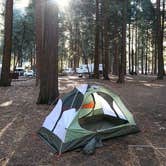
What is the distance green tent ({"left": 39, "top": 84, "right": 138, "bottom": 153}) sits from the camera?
7070 mm

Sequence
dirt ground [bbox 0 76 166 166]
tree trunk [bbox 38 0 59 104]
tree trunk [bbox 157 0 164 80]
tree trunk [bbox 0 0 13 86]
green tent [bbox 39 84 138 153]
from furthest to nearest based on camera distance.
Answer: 1. tree trunk [bbox 157 0 164 80]
2. tree trunk [bbox 0 0 13 86]
3. tree trunk [bbox 38 0 59 104]
4. green tent [bbox 39 84 138 153]
5. dirt ground [bbox 0 76 166 166]

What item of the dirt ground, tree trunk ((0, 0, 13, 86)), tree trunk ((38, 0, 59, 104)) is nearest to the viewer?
the dirt ground

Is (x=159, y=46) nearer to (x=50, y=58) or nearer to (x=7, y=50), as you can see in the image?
(x=7, y=50)

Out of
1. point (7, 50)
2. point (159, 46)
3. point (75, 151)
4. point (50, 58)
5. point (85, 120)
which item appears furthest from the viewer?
point (159, 46)

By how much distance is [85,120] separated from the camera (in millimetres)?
8062

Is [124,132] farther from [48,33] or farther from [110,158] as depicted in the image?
[48,33]

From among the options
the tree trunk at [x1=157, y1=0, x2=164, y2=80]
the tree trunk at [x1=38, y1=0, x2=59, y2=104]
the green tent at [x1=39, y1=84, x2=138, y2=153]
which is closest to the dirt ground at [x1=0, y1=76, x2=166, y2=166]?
the green tent at [x1=39, y1=84, x2=138, y2=153]

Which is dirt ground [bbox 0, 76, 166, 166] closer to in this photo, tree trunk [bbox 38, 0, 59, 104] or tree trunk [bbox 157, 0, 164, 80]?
tree trunk [bbox 38, 0, 59, 104]

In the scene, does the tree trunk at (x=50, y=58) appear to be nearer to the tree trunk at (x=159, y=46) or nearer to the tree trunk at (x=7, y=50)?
the tree trunk at (x=7, y=50)

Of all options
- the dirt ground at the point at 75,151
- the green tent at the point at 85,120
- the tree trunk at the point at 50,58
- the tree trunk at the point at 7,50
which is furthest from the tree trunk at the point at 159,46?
the green tent at the point at 85,120

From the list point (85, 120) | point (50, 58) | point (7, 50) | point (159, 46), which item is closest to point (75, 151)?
point (85, 120)

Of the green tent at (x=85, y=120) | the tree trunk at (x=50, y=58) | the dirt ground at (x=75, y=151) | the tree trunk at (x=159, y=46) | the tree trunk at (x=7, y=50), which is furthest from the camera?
the tree trunk at (x=159, y=46)

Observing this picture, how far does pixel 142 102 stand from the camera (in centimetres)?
1370

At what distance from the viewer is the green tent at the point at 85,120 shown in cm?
707
